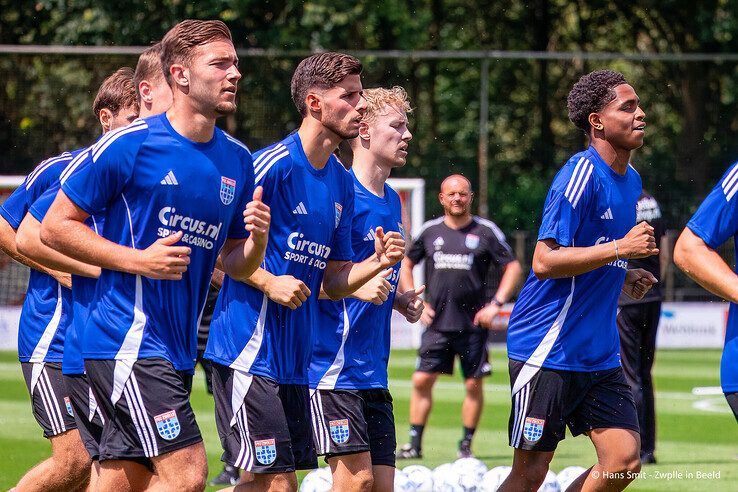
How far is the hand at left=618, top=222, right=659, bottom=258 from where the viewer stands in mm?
5918

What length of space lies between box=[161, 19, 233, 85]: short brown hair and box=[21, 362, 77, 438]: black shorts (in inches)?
78.4

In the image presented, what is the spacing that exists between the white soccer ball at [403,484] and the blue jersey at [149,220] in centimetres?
304

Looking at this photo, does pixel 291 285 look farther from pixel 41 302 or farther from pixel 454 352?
pixel 454 352

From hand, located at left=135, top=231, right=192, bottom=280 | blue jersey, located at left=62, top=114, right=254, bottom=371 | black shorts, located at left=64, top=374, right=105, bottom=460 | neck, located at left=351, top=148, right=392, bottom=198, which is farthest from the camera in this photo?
neck, located at left=351, top=148, right=392, bottom=198

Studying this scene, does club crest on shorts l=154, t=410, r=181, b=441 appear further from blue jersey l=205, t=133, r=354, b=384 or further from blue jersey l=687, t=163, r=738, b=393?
blue jersey l=687, t=163, r=738, b=393

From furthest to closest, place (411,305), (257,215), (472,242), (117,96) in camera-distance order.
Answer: (472,242) < (411,305) < (117,96) < (257,215)

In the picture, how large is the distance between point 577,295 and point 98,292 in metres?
2.62

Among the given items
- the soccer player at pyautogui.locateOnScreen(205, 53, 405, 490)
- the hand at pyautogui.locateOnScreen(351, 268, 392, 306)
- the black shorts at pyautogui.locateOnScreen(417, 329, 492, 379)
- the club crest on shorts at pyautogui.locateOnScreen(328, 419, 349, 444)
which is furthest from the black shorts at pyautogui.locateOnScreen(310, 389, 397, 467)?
the black shorts at pyautogui.locateOnScreen(417, 329, 492, 379)

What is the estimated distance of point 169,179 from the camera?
4.89m

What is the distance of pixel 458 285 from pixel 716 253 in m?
5.97

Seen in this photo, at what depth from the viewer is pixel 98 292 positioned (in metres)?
4.89

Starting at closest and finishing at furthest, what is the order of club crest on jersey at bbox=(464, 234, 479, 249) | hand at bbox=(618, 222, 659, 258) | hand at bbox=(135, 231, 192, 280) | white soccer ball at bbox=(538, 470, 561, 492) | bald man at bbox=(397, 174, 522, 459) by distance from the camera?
hand at bbox=(135, 231, 192, 280)
hand at bbox=(618, 222, 659, 258)
white soccer ball at bbox=(538, 470, 561, 492)
bald man at bbox=(397, 174, 522, 459)
club crest on jersey at bbox=(464, 234, 479, 249)

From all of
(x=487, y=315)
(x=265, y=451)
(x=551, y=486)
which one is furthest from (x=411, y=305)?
(x=487, y=315)

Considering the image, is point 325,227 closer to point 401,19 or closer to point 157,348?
point 157,348
